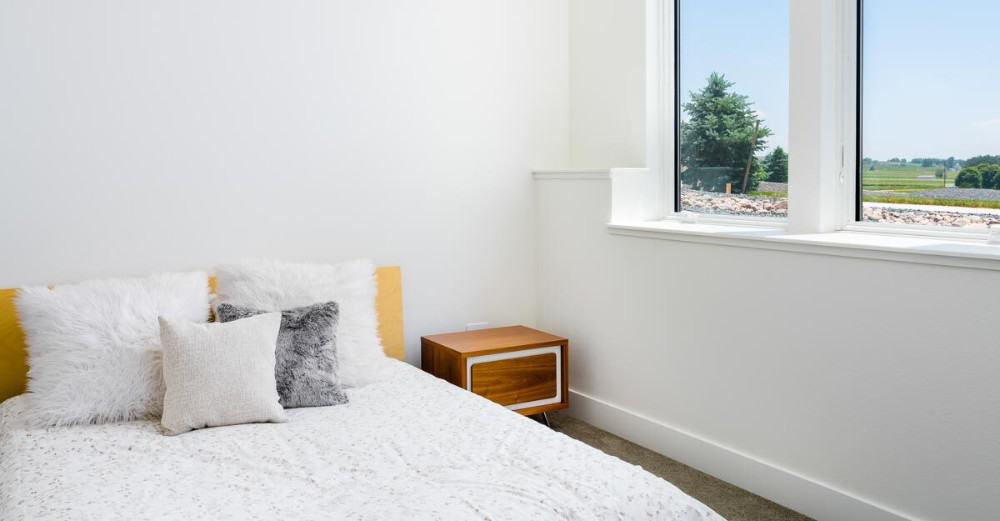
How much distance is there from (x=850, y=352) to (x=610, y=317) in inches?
47.5

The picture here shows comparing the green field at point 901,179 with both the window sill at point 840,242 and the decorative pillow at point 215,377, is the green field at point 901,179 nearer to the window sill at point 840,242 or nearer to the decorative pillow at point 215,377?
the window sill at point 840,242

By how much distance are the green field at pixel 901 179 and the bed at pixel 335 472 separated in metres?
1.44

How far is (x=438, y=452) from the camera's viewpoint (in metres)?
2.34

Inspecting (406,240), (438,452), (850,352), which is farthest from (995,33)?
(406,240)

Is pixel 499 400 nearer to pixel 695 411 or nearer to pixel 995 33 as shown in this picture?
pixel 695 411

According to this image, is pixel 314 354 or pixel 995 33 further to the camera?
pixel 314 354

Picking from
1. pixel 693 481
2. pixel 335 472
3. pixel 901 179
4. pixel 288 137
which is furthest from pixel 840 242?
pixel 288 137

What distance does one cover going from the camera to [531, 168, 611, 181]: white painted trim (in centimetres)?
371

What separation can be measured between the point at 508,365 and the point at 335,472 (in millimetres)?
1464

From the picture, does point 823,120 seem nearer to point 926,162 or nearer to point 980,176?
point 926,162

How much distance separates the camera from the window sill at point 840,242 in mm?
2395

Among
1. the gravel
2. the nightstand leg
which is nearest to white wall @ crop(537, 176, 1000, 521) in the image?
the nightstand leg

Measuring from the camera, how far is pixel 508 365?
361 cm

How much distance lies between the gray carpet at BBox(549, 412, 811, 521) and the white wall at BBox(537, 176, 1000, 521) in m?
0.05
